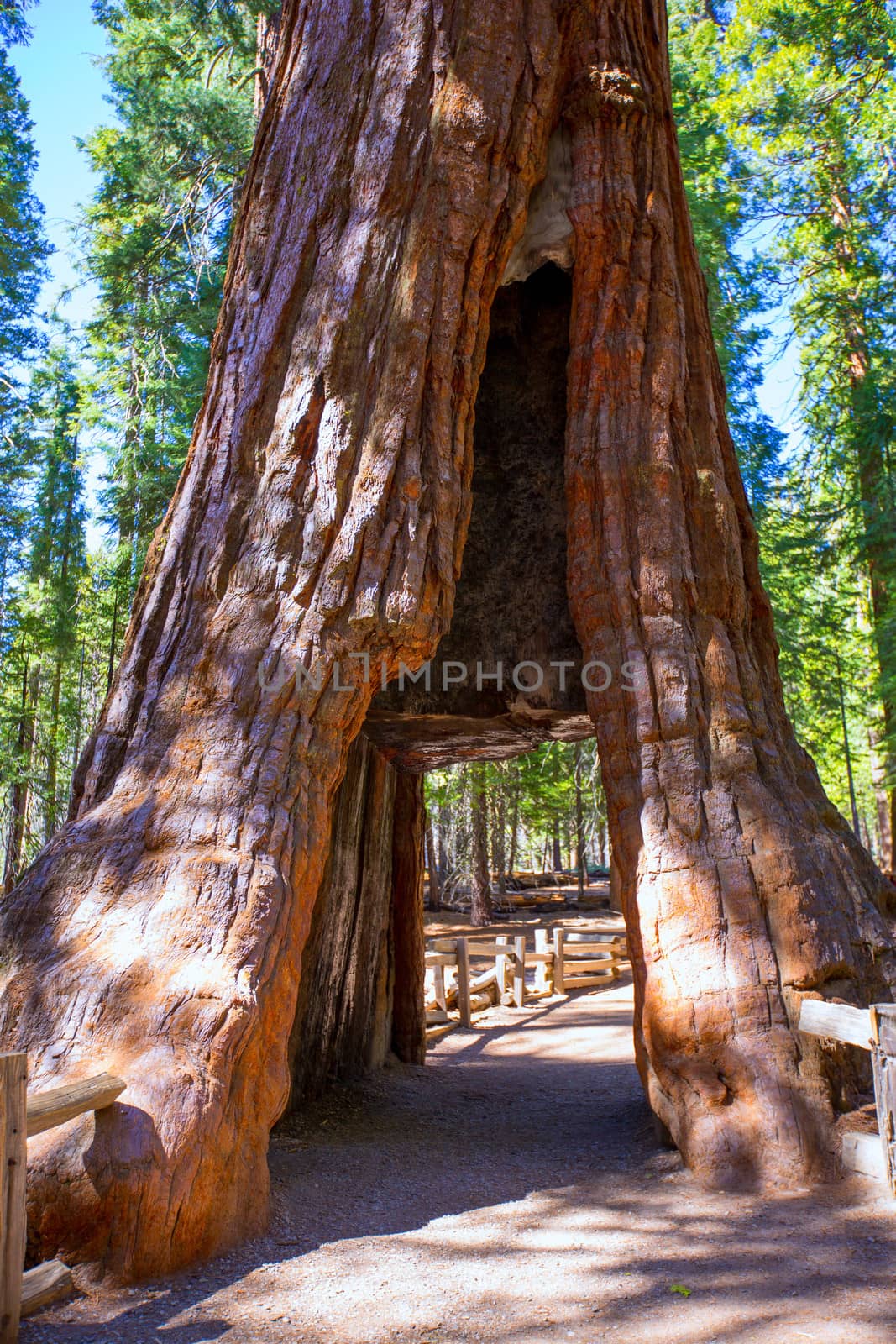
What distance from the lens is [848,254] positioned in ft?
63.9

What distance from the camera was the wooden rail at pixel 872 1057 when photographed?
4.47 m

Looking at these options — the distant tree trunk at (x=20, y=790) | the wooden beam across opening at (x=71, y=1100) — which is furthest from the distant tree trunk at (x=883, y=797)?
the distant tree trunk at (x=20, y=790)

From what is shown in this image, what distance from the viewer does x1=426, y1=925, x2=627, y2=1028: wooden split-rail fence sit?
1236 centimetres

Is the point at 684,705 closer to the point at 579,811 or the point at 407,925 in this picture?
the point at 407,925

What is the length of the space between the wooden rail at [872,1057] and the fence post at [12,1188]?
372 centimetres

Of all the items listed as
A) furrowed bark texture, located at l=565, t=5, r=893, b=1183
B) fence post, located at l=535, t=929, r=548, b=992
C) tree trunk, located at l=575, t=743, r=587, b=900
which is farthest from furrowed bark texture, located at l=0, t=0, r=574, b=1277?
tree trunk, located at l=575, t=743, r=587, b=900

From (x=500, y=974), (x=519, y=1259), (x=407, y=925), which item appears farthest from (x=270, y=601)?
(x=500, y=974)

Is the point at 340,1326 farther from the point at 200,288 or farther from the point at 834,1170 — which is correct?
the point at 200,288

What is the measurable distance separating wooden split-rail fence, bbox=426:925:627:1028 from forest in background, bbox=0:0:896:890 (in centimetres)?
496

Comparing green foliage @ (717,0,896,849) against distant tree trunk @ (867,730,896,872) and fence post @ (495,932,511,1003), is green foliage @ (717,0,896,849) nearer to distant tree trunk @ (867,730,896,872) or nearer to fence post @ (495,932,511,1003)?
distant tree trunk @ (867,730,896,872)

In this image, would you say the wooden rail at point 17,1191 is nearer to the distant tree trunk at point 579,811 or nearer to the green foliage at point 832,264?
the green foliage at point 832,264

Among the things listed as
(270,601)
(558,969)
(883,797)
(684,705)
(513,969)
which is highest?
(270,601)

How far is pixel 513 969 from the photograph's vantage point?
14.0m

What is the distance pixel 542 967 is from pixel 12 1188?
12.1m
